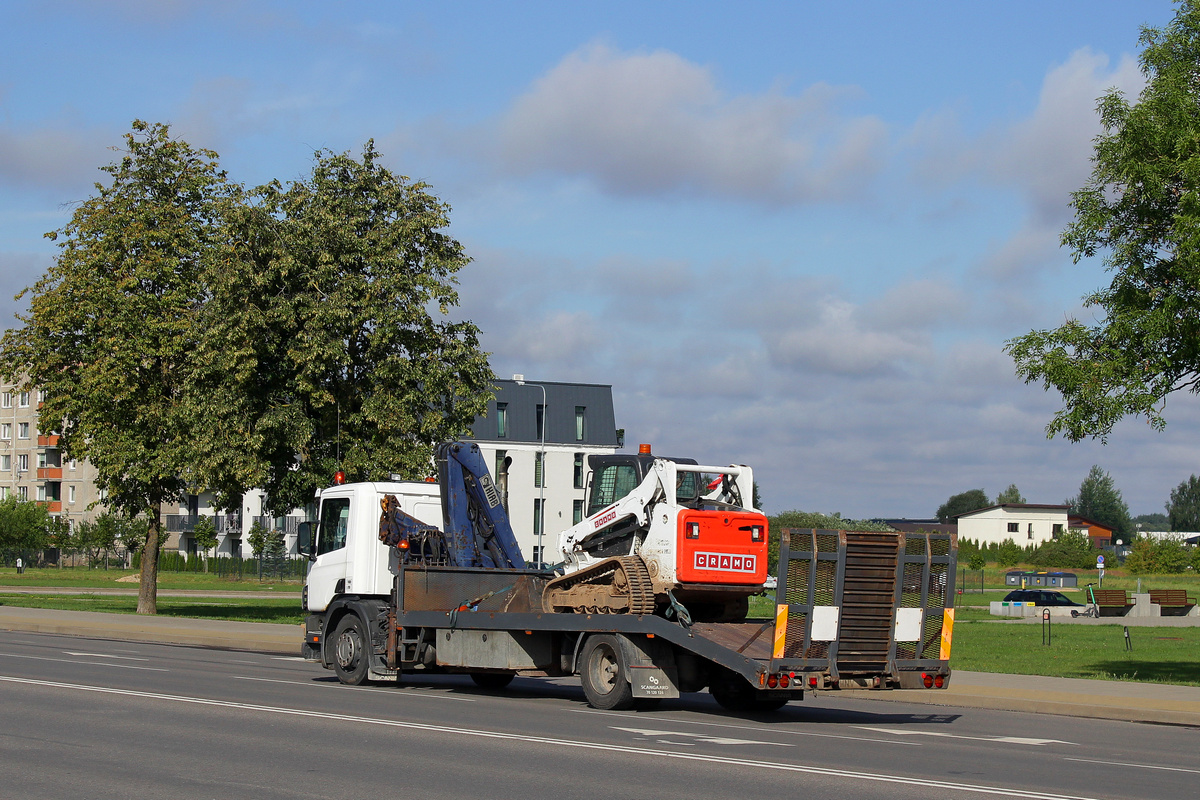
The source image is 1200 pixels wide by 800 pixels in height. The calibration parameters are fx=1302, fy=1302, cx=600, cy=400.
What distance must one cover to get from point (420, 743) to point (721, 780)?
3.14 m

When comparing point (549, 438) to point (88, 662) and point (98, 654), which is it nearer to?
point (98, 654)

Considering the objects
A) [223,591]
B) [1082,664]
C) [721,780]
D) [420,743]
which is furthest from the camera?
[223,591]

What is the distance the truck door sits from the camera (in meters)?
18.5

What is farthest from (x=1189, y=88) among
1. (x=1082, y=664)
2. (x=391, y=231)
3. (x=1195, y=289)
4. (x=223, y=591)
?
(x=223, y=591)

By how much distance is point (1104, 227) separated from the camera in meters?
20.6

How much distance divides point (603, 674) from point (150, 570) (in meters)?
26.8

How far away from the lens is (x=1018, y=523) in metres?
143

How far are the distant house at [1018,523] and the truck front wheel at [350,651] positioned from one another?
431 ft

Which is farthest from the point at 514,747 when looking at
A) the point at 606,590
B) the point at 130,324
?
the point at 130,324

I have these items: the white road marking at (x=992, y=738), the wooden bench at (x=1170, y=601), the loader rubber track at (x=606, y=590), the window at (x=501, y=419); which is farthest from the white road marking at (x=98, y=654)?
the window at (x=501, y=419)

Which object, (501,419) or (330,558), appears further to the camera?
(501,419)

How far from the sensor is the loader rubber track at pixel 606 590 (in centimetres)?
1494

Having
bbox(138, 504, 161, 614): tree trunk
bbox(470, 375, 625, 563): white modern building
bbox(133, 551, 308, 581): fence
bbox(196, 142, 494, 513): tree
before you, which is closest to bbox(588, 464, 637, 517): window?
bbox(196, 142, 494, 513): tree

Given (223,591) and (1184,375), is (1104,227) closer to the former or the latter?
(1184,375)
